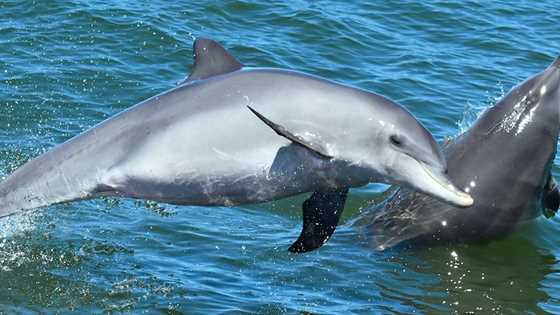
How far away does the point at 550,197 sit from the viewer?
14.3m

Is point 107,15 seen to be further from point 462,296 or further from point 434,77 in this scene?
point 462,296

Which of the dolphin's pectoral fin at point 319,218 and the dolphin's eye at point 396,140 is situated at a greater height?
the dolphin's eye at point 396,140

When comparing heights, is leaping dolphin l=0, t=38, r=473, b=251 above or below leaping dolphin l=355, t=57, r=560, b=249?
above

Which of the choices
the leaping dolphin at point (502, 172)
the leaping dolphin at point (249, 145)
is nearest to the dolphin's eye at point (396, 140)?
the leaping dolphin at point (249, 145)

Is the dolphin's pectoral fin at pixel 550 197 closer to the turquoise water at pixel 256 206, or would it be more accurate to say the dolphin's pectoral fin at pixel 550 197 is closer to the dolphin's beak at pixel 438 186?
the turquoise water at pixel 256 206

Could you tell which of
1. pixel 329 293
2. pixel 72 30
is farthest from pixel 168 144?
pixel 72 30

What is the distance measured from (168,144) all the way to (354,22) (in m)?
14.4

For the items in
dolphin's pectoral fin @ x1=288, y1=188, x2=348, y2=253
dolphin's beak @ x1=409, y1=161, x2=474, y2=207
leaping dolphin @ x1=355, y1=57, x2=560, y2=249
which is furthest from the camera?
leaping dolphin @ x1=355, y1=57, x2=560, y2=249

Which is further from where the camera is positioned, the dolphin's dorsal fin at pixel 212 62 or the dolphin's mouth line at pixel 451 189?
the dolphin's dorsal fin at pixel 212 62

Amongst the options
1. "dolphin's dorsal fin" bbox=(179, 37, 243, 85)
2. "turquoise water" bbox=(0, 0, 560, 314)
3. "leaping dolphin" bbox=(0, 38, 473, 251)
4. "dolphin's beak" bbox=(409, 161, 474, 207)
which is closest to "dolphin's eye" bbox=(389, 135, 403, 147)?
"leaping dolphin" bbox=(0, 38, 473, 251)

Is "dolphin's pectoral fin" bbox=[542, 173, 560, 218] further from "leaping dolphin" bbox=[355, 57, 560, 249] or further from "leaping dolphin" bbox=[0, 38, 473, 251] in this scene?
"leaping dolphin" bbox=[0, 38, 473, 251]

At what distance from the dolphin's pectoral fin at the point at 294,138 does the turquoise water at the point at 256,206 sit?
7.83 ft

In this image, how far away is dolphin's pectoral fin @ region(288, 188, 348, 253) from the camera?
11.1m

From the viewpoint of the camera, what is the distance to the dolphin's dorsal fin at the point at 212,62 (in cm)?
1081
